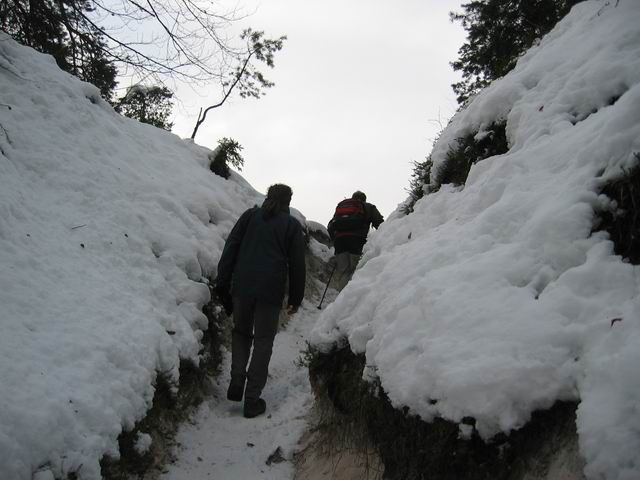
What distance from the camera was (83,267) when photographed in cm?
371

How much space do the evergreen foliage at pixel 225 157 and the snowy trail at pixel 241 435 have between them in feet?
20.1

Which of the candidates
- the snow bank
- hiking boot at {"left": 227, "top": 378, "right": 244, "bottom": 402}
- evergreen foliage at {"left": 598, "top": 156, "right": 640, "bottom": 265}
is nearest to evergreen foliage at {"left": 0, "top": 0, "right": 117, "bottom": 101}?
the snow bank

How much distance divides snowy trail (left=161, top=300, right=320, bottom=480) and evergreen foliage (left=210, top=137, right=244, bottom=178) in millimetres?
6120

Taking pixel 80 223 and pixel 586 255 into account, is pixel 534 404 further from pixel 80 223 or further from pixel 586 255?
pixel 80 223

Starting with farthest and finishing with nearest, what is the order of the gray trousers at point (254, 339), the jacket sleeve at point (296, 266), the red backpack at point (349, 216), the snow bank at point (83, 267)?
the red backpack at point (349, 216) → the jacket sleeve at point (296, 266) → the gray trousers at point (254, 339) → the snow bank at point (83, 267)

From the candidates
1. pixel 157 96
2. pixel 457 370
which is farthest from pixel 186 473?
pixel 157 96

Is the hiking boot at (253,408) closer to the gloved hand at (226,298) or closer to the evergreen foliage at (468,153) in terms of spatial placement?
the gloved hand at (226,298)

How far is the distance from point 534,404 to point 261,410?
112 inches

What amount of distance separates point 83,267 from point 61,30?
3.33m

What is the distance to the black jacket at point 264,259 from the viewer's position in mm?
4074

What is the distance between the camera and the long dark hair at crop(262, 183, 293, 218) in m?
4.32

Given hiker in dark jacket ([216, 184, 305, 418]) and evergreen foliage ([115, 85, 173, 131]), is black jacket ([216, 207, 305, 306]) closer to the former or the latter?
hiker in dark jacket ([216, 184, 305, 418])

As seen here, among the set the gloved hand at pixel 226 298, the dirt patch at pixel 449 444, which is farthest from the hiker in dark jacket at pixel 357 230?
the dirt patch at pixel 449 444

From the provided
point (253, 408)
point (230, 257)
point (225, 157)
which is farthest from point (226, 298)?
point (225, 157)
